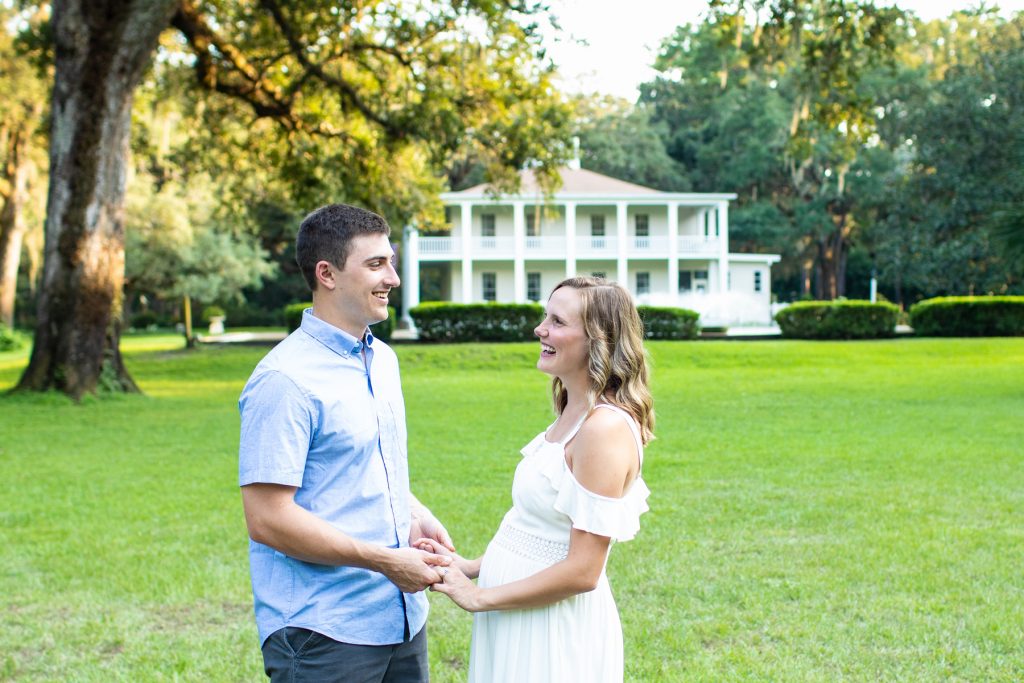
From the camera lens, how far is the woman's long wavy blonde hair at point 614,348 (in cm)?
274

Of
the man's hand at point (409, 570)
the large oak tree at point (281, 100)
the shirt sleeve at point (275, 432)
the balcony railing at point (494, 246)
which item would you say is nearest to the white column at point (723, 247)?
the balcony railing at point (494, 246)

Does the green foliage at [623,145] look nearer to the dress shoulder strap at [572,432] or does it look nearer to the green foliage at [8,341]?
the green foliage at [8,341]

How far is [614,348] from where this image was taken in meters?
2.78

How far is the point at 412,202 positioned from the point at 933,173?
95.5ft

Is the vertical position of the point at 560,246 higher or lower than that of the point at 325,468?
higher

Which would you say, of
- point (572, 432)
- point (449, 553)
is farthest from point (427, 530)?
point (572, 432)

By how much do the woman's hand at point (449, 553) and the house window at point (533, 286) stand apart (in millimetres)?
41872

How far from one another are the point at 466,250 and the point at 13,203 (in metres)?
16.5

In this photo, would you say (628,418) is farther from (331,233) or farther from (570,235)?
(570,235)

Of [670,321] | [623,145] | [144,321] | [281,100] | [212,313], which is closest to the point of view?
[281,100]

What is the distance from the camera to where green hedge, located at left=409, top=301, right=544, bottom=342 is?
2889cm

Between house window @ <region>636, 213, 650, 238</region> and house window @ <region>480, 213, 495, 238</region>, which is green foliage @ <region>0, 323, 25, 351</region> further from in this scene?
house window @ <region>636, 213, 650, 238</region>

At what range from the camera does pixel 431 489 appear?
9102 millimetres

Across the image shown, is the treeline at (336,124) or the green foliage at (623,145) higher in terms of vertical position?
the green foliage at (623,145)
